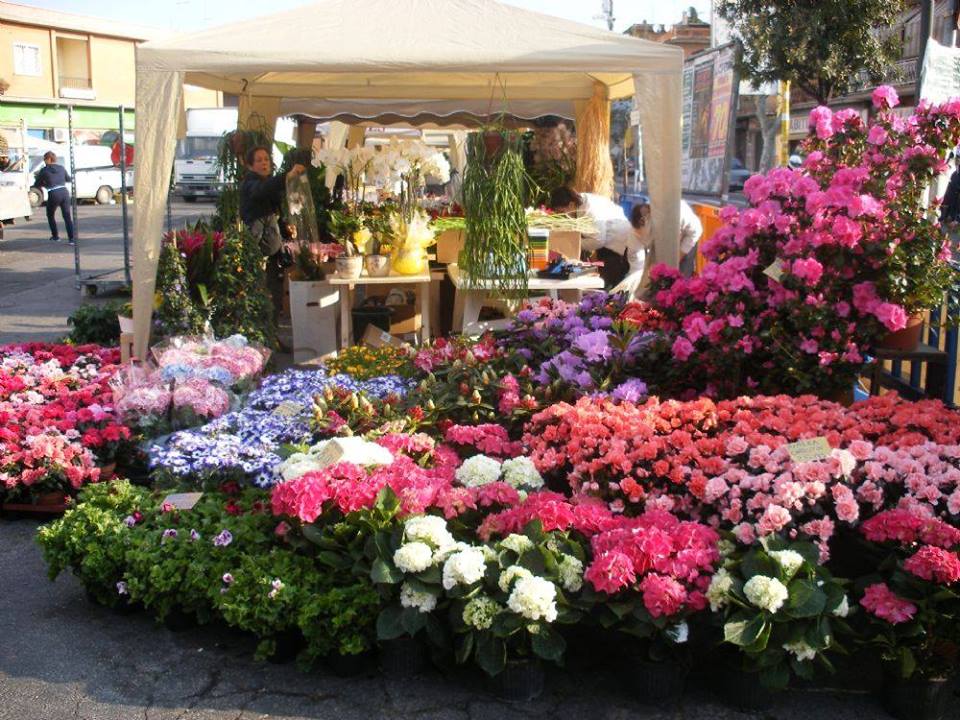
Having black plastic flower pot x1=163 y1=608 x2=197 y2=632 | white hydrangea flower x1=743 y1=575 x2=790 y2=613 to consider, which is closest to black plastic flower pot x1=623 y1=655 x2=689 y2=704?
white hydrangea flower x1=743 y1=575 x2=790 y2=613

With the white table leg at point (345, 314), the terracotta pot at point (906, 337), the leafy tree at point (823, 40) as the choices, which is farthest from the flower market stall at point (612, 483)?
the leafy tree at point (823, 40)

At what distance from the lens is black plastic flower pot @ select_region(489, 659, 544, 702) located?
11.0 ft

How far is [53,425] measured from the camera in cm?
517

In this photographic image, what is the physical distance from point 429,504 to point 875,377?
97.3 inches

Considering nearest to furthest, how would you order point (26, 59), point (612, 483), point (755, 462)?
point (755, 462) → point (612, 483) → point (26, 59)

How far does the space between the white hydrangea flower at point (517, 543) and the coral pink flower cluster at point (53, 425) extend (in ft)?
7.84

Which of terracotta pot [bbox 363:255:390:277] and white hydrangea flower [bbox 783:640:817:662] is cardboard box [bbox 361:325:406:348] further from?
white hydrangea flower [bbox 783:640:817:662]

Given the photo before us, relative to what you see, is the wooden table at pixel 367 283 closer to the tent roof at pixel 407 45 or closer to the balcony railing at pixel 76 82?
the tent roof at pixel 407 45

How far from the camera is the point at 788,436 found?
4023 mm

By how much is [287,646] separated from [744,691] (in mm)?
1551

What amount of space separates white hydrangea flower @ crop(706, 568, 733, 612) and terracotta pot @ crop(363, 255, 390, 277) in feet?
15.7

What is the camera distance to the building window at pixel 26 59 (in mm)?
43562

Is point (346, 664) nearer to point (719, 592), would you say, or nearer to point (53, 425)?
point (719, 592)

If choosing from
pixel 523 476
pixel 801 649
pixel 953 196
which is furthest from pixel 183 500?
pixel 953 196
